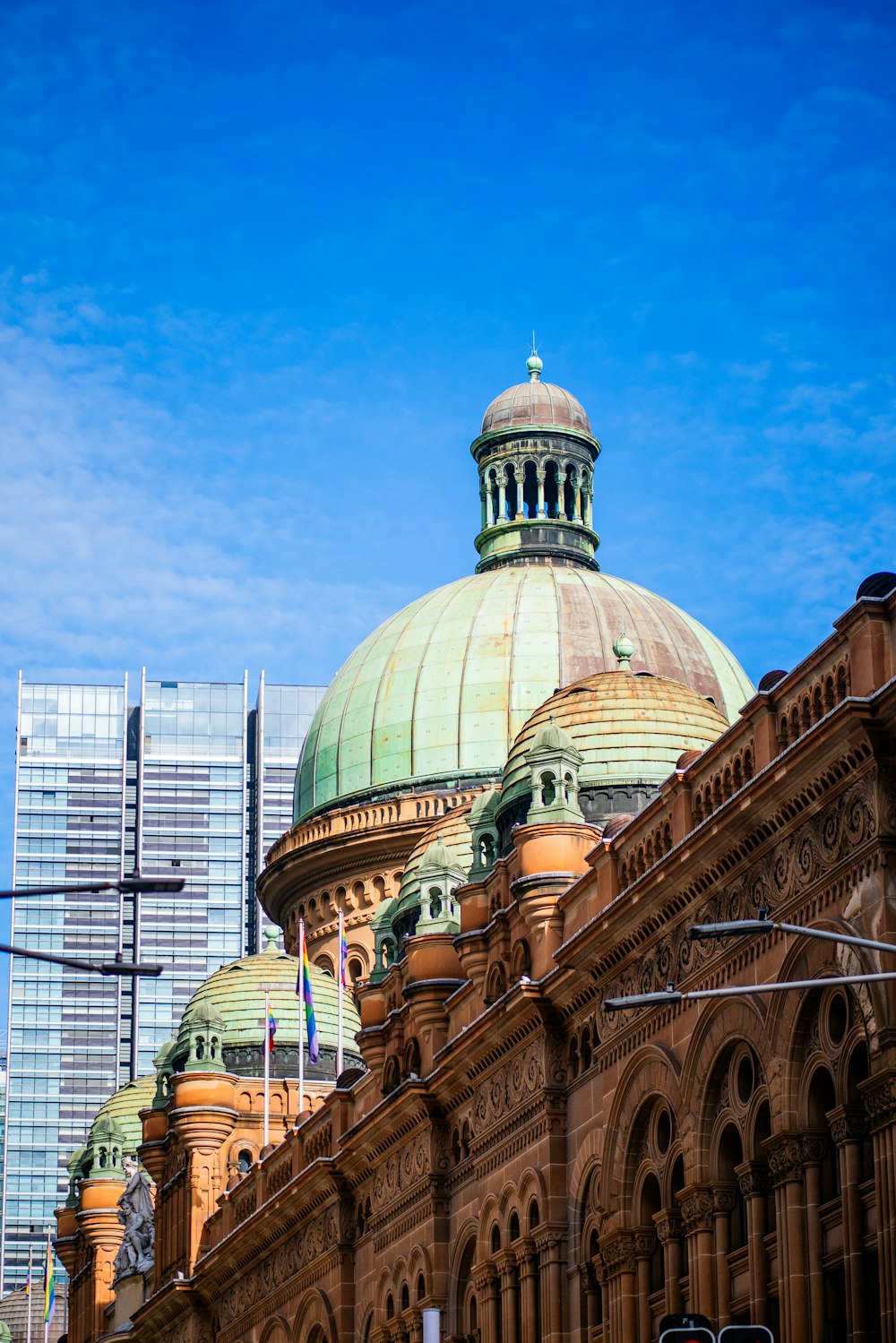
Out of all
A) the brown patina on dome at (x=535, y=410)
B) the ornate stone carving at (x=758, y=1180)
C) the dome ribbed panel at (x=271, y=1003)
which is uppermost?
the brown patina on dome at (x=535, y=410)

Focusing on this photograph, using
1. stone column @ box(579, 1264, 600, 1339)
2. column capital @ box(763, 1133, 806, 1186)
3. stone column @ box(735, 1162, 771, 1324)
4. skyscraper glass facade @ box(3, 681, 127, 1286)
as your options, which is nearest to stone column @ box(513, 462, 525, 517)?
stone column @ box(579, 1264, 600, 1339)

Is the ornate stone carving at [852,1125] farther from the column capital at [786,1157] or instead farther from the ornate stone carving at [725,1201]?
the ornate stone carving at [725,1201]

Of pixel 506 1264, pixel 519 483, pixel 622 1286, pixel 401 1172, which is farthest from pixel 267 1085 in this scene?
pixel 622 1286

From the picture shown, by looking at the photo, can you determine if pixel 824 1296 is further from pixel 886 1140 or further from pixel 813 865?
pixel 813 865

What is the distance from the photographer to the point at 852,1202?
37.6 meters

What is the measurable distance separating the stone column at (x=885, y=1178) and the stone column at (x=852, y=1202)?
2.26 ft

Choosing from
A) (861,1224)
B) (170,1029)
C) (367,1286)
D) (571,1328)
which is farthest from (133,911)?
(861,1224)

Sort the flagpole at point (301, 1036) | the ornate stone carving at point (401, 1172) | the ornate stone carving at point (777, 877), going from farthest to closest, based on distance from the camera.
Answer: the flagpole at point (301, 1036) → the ornate stone carving at point (401, 1172) → the ornate stone carving at point (777, 877)

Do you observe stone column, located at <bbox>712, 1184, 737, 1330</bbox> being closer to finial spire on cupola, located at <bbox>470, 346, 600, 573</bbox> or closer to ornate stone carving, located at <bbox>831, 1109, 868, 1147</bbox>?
ornate stone carving, located at <bbox>831, 1109, 868, 1147</bbox>

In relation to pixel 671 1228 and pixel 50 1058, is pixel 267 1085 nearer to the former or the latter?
pixel 671 1228

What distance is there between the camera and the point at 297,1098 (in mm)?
84750

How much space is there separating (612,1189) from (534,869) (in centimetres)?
788

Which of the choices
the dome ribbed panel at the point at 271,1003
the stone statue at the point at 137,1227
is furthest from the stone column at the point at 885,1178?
the stone statue at the point at 137,1227

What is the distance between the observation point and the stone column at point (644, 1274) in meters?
46.4
